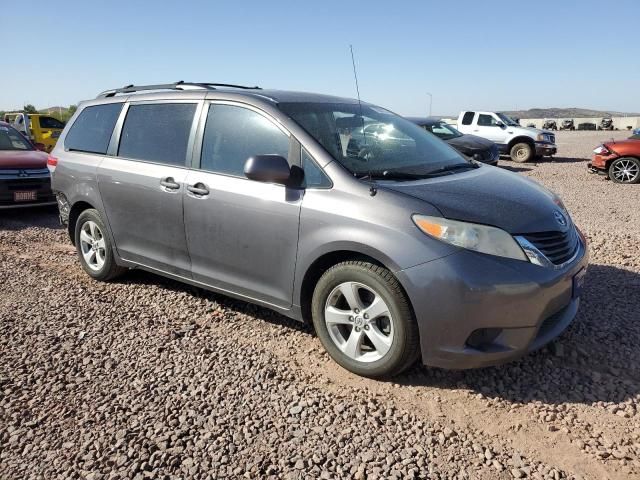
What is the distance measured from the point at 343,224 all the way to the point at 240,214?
0.85 m

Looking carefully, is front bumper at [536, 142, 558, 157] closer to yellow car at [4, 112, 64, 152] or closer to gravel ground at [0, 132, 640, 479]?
gravel ground at [0, 132, 640, 479]

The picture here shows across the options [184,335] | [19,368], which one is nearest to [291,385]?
[184,335]

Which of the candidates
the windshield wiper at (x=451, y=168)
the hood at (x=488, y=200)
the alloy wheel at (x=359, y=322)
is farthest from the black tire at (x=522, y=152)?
the alloy wheel at (x=359, y=322)

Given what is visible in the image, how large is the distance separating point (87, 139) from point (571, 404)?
4742 mm

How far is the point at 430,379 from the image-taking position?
10.4 feet

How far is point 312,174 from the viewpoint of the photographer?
325 centimetres

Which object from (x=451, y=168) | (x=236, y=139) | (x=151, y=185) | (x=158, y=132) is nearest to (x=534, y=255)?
(x=451, y=168)

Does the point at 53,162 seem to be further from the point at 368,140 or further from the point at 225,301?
the point at 368,140

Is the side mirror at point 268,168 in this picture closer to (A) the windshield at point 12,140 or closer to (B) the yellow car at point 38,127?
(A) the windshield at point 12,140

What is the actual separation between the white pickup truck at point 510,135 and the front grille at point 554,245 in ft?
50.7

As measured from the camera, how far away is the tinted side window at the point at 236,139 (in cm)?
348

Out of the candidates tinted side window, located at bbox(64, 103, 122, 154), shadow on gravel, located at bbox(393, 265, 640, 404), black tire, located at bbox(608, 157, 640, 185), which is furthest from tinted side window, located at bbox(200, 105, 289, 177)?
black tire, located at bbox(608, 157, 640, 185)

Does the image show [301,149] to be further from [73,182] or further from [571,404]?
[73,182]

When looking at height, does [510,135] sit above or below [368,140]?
below
